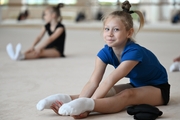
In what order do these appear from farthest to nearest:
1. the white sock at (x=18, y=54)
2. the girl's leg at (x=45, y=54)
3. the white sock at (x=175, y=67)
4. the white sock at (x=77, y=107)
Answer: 1. the girl's leg at (x=45, y=54)
2. the white sock at (x=18, y=54)
3. the white sock at (x=175, y=67)
4. the white sock at (x=77, y=107)

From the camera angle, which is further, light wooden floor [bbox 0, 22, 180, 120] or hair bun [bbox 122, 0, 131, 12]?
hair bun [bbox 122, 0, 131, 12]

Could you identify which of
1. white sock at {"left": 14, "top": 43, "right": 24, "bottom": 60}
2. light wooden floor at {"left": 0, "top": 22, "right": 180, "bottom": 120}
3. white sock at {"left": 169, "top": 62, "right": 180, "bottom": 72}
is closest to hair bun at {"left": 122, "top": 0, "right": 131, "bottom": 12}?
light wooden floor at {"left": 0, "top": 22, "right": 180, "bottom": 120}

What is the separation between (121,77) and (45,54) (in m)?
2.59

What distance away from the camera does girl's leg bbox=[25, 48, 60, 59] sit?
447cm

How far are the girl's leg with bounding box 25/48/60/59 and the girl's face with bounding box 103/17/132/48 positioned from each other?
7.76ft

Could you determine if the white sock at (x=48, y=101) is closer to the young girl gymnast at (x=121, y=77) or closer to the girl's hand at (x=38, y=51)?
the young girl gymnast at (x=121, y=77)

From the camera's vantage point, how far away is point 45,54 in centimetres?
458

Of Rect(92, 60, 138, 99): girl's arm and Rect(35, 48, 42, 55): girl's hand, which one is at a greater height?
Rect(92, 60, 138, 99): girl's arm

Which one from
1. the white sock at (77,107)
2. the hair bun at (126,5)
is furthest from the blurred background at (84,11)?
the white sock at (77,107)

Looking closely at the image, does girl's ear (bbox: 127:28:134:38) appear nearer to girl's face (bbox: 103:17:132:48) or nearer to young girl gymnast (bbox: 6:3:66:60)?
girl's face (bbox: 103:17:132:48)

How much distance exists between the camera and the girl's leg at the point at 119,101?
188 centimetres

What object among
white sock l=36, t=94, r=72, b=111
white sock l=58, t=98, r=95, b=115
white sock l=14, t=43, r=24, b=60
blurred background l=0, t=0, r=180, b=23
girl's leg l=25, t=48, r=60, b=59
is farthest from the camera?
blurred background l=0, t=0, r=180, b=23

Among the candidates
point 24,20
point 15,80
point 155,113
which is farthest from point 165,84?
point 24,20

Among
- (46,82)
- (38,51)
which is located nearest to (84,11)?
(38,51)
